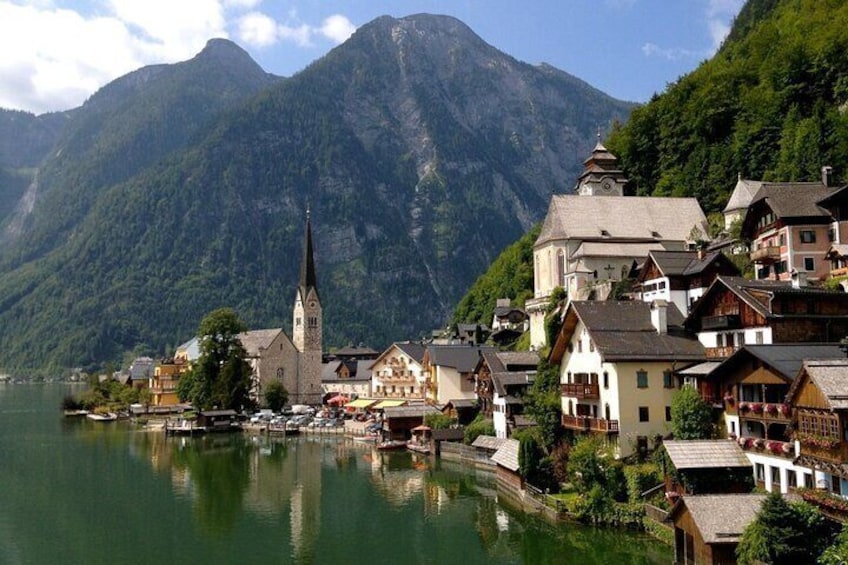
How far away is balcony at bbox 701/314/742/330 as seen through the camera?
4019 centimetres

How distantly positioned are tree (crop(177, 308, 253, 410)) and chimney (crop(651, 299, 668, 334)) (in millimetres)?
69237

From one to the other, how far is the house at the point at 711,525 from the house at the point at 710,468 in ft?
12.8

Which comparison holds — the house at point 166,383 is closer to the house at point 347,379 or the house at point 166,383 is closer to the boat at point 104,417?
the boat at point 104,417

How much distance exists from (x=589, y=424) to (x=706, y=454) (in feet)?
29.1

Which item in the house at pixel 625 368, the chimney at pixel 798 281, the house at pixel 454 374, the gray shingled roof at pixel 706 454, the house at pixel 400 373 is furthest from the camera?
the house at pixel 400 373

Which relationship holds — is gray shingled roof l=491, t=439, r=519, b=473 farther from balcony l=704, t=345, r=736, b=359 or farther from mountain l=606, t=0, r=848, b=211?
mountain l=606, t=0, r=848, b=211

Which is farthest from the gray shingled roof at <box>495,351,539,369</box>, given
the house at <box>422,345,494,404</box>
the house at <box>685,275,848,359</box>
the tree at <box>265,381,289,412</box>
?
the tree at <box>265,381,289,412</box>

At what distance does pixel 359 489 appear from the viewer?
5388cm

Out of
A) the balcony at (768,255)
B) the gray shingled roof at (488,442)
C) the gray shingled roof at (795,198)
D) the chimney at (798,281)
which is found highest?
the gray shingled roof at (795,198)

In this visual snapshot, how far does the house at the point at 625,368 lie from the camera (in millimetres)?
41219

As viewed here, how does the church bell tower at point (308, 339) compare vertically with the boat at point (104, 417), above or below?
above

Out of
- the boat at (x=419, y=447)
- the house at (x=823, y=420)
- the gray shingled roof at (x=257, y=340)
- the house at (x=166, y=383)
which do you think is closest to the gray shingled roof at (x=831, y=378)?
the house at (x=823, y=420)

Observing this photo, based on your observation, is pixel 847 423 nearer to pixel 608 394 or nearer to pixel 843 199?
pixel 608 394

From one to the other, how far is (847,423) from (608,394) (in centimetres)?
1549
